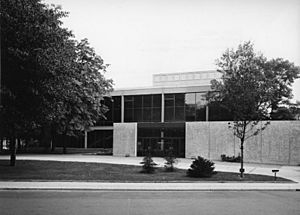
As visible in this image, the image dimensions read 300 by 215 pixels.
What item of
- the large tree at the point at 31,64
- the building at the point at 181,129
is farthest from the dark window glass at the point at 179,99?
the large tree at the point at 31,64

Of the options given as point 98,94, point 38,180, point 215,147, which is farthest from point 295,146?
point 38,180

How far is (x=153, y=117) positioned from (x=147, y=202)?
1439 inches

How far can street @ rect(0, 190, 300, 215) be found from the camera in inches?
393

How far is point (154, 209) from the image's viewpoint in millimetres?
10250

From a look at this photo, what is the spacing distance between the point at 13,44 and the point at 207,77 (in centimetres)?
4342

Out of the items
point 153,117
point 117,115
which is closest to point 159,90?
point 153,117

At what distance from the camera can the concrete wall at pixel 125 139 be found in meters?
41.2

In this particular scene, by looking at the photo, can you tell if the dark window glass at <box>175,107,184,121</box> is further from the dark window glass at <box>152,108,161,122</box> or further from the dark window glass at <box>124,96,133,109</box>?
the dark window glass at <box>124,96,133,109</box>

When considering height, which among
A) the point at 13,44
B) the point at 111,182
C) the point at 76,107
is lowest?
the point at 111,182

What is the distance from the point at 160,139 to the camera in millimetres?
42438

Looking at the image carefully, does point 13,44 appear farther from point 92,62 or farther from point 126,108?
point 126,108

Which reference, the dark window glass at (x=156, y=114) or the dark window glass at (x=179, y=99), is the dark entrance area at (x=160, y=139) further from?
the dark window glass at (x=156, y=114)

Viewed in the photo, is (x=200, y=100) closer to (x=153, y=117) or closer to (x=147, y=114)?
(x=153, y=117)

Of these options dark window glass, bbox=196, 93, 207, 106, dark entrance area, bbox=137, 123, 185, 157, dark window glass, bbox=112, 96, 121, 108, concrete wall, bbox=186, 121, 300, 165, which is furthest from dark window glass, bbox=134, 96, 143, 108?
concrete wall, bbox=186, 121, 300, 165
